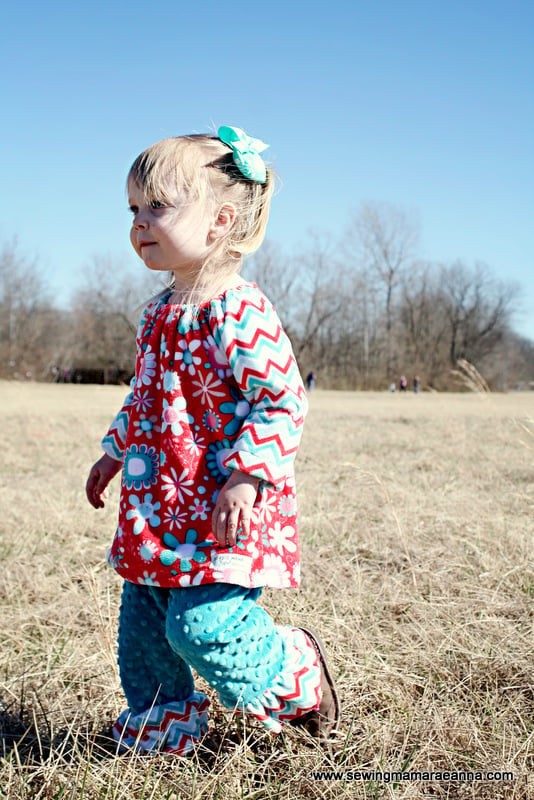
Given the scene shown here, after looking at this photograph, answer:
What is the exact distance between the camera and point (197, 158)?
1677mm

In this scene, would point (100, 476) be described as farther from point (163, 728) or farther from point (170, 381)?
point (163, 728)

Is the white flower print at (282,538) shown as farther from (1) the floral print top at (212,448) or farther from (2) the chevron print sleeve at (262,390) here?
(2) the chevron print sleeve at (262,390)

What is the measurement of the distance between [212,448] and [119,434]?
13.9 inches

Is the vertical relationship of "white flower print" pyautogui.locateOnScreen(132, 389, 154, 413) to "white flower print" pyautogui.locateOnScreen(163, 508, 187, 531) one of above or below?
above

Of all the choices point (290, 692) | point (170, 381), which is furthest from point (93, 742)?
point (170, 381)

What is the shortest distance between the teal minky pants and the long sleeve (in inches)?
14.2

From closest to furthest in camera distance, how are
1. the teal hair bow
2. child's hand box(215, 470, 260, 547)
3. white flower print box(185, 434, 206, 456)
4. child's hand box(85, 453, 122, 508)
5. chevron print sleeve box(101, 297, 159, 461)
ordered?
child's hand box(215, 470, 260, 547), white flower print box(185, 434, 206, 456), the teal hair bow, chevron print sleeve box(101, 297, 159, 461), child's hand box(85, 453, 122, 508)

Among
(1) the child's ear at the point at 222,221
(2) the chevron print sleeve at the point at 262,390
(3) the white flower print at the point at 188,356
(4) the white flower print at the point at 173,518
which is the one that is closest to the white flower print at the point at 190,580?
(4) the white flower print at the point at 173,518

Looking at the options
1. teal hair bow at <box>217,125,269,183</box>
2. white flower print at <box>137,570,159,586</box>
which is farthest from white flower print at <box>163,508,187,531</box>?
teal hair bow at <box>217,125,269,183</box>

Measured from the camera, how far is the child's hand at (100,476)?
1.93m

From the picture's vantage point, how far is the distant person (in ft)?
5.02

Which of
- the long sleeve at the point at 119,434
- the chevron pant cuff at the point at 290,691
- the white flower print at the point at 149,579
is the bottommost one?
the chevron pant cuff at the point at 290,691

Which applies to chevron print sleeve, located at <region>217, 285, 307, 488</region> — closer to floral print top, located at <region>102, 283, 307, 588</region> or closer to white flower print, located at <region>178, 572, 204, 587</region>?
floral print top, located at <region>102, 283, 307, 588</region>

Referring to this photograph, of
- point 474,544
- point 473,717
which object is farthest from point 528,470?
point 473,717
